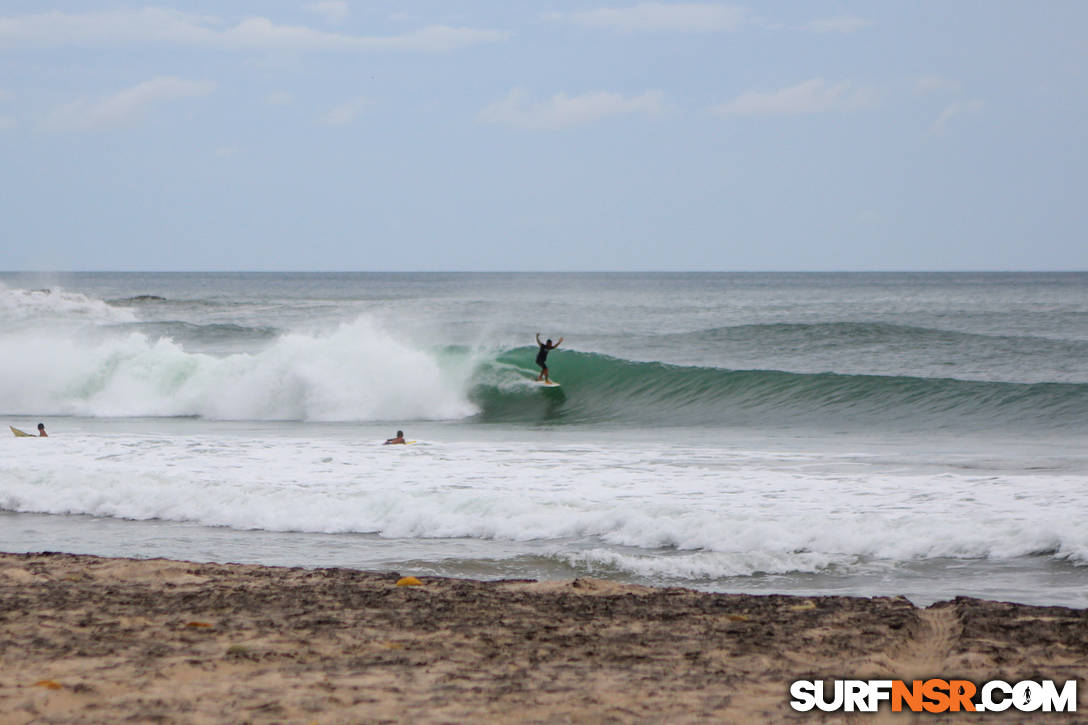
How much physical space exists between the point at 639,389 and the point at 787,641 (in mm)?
15976

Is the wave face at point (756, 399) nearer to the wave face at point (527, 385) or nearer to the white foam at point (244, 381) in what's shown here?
the wave face at point (527, 385)

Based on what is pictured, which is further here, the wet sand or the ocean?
the ocean

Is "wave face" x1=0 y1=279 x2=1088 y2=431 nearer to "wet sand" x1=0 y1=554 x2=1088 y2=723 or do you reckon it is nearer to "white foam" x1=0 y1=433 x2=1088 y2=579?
"white foam" x1=0 y1=433 x2=1088 y2=579

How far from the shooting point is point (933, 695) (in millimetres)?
4219

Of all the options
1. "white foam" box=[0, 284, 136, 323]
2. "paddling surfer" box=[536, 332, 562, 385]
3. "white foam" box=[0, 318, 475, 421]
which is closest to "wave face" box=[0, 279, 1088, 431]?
"white foam" box=[0, 318, 475, 421]

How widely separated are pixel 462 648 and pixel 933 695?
208 centimetres

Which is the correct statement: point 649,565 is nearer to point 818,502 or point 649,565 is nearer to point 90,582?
point 818,502

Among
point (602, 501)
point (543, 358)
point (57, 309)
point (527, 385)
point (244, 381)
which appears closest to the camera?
point (602, 501)

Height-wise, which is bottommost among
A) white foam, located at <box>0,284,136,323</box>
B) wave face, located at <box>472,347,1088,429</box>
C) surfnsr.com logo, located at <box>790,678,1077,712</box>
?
wave face, located at <box>472,347,1088,429</box>

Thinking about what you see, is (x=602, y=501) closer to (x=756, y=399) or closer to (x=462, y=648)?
(x=462, y=648)

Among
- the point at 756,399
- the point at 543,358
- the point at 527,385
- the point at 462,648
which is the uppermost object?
the point at 543,358

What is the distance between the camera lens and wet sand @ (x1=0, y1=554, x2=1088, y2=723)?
400cm

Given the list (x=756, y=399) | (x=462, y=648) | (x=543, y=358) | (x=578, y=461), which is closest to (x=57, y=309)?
(x=543, y=358)

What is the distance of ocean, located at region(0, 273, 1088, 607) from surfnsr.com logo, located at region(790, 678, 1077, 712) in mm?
2035
